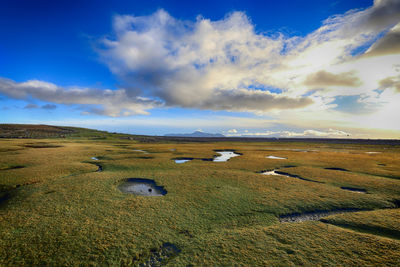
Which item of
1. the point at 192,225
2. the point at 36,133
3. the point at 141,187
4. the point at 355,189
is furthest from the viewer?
the point at 36,133

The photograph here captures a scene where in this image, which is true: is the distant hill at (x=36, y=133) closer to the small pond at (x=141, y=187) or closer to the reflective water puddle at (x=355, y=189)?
the small pond at (x=141, y=187)

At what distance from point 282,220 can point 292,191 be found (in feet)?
26.3

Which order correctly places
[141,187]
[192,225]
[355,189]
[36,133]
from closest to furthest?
[192,225], [141,187], [355,189], [36,133]

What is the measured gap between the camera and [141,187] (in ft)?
74.0

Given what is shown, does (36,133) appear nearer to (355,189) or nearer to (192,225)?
(192,225)

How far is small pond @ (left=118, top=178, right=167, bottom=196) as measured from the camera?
2049 cm

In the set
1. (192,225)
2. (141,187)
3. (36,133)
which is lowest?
(141,187)

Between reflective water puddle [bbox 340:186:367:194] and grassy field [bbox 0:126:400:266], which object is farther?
reflective water puddle [bbox 340:186:367:194]

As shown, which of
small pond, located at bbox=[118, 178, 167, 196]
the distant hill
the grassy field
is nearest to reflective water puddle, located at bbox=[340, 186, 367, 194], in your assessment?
the grassy field

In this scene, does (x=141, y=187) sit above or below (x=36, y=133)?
below

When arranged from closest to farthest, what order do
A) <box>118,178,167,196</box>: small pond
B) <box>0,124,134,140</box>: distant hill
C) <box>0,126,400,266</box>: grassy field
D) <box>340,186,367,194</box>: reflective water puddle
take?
<box>0,126,400,266</box>: grassy field, <box>118,178,167,196</box>: small pond, <box>340,186,367,194</box>: reflective water puddle, <box>0,124,134,140</box>: distant hill

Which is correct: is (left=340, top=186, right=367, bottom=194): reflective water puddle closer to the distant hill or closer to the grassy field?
the grassy field

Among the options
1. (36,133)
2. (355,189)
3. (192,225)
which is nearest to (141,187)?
(192,225)

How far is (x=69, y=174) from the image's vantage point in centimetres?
2652
